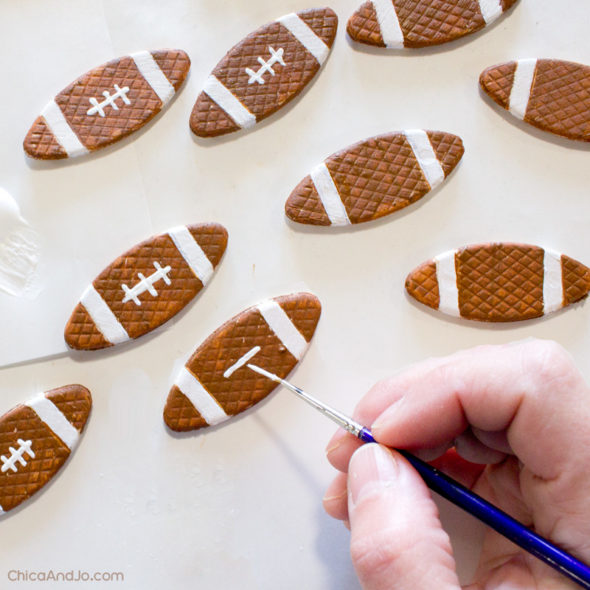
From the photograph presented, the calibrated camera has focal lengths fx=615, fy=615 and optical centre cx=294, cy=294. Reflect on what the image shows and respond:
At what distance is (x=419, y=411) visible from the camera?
0.94 meters

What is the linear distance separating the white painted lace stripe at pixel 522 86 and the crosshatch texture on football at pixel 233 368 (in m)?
0.63

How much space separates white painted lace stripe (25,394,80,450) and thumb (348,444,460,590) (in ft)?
2.01

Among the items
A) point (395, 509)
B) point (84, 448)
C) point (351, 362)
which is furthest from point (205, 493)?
point (395, 509)

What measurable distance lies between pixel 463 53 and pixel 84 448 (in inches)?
44.3

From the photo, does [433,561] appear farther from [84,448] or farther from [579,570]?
[84,448]

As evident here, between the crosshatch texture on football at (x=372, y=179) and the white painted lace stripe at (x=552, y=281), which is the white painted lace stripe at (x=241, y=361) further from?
the white painted lace stripe at (x=552, y=281)

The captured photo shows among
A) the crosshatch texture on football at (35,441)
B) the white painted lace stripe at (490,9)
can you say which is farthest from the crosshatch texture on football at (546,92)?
the crosshatch texture on football at (35,441)

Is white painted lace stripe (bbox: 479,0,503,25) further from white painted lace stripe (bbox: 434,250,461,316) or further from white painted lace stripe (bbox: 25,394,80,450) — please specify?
white painted lace stripe (bbox: 25,394,80,450)

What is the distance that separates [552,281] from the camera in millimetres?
1250

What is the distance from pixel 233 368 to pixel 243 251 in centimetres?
24

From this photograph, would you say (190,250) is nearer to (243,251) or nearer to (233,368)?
(243,251)

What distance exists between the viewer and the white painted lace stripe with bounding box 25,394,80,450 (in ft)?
4.00

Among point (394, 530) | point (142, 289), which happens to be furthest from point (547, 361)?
point (142, 289)

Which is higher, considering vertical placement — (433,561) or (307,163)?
(307,163)
